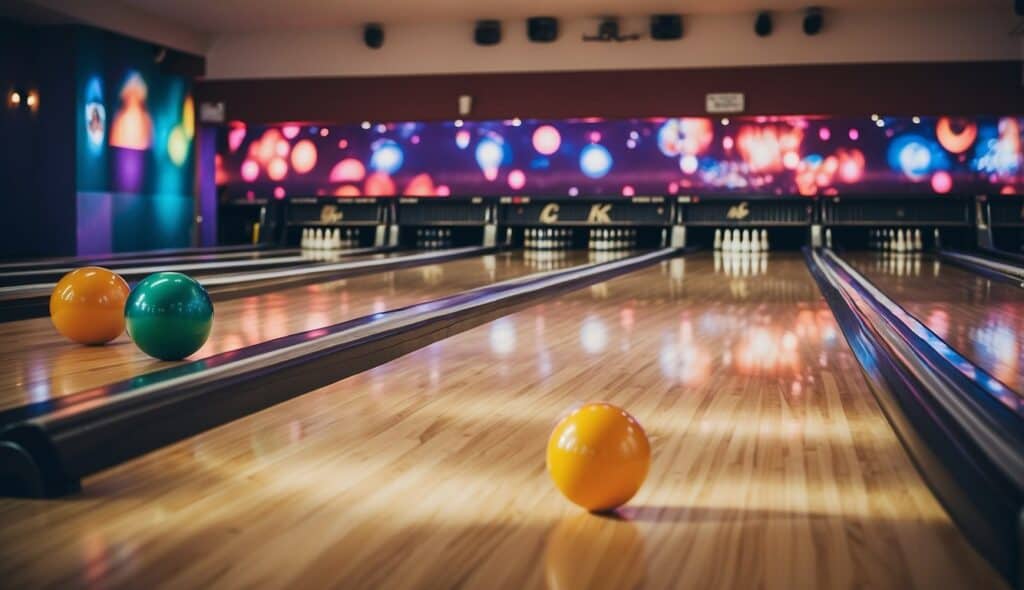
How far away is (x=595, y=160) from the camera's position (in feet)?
28.7

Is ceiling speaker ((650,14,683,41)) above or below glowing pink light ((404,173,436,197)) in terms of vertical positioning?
above

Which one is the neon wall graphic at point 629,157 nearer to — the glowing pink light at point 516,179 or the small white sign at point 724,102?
the glowing pink light at point 516,179

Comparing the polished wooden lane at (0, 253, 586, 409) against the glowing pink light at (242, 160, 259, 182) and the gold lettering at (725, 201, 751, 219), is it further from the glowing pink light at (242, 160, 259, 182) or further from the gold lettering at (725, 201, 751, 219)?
the glowing pink light at (242, 160, 259, 182)

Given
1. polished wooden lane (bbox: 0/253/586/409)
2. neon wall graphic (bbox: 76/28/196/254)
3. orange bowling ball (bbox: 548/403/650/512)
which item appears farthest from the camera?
neon wall graphic (bbox: 76/28/196/254)

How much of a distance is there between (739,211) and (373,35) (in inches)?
131

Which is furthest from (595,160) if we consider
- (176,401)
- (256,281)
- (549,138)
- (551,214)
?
(176,401)

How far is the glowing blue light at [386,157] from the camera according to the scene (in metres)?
9.02

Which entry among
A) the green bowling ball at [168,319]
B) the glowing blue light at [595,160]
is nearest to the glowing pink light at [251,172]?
the glowing blue light at [595,160]

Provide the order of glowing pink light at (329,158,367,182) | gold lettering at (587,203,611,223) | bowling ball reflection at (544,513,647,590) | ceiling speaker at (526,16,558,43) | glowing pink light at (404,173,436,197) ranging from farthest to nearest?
glowing pink light at (329,158,367,182) < glowing pink light at (404,173,436,197) < gold lettering at (587,203,611,223) < ceiling speaker at (526,16,558,43) < bowling ball reflection at (544,513,647,590)

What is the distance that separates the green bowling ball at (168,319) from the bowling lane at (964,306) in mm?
1965

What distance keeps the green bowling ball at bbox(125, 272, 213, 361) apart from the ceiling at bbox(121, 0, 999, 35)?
5.44 metres

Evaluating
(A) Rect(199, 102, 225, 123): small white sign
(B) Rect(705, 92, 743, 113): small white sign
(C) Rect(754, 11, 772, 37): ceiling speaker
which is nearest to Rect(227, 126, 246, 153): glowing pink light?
(A) Rect(199, 102, 225, 123): small white sign

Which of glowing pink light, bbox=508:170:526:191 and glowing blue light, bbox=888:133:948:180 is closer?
glowing blue light, bbox=888:133:948:180

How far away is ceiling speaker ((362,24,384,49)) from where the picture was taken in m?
8.78
